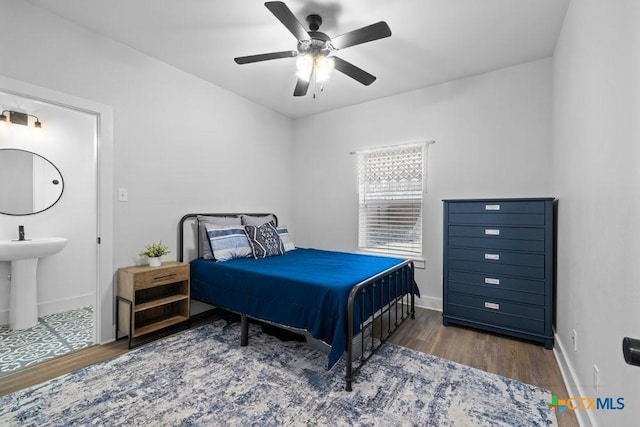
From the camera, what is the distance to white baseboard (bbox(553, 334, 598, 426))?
153cm

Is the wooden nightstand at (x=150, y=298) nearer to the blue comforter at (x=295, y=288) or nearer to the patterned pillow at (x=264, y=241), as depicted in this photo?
the blue comforter at (x=295, y=288)

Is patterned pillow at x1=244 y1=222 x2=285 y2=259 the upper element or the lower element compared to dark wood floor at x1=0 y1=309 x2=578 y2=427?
upper

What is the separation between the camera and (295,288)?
2219 millimetres

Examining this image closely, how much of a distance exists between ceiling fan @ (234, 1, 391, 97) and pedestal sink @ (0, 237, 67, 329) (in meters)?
2.73

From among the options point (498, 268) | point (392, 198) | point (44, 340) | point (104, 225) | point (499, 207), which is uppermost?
point (392, 198)

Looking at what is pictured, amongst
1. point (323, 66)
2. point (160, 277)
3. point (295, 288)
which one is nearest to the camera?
point (295, 288)

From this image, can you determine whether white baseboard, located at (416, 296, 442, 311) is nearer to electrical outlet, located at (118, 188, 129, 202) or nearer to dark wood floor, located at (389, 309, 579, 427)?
dark wood floor, located at (389, 309, 579, 427)

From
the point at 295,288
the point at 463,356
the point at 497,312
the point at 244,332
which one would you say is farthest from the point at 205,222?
the point at 497,312

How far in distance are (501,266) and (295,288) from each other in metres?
1.98

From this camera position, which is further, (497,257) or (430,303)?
(430,303)

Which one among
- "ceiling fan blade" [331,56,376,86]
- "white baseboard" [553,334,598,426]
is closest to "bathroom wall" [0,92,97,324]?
"ceiling fan blade" [331,56,376,86]

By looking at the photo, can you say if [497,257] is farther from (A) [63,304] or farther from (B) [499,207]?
(A) [63,304]

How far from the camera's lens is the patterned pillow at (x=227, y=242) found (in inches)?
119

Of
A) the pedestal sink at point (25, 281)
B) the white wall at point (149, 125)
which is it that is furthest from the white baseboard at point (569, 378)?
the pedestal sink at point (25, 281)
